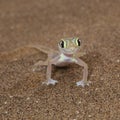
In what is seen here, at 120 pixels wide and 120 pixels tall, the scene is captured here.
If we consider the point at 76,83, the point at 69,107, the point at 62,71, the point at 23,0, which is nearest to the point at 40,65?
the point at 62,71

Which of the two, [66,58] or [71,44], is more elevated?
[71,44]

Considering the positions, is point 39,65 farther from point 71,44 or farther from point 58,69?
point 71,44

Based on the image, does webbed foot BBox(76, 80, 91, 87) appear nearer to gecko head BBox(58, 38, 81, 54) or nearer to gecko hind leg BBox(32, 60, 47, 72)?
gecko head BBox(58, 38, 81, 54)

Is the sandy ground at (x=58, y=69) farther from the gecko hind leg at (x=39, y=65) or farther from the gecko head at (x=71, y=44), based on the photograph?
the gecko head at (x=71, y=44)

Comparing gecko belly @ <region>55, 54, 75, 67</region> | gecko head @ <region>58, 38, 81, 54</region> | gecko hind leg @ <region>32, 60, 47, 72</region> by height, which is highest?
gecko head @ <region>58, 38, 81, 54</region>

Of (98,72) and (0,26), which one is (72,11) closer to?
(0,26)

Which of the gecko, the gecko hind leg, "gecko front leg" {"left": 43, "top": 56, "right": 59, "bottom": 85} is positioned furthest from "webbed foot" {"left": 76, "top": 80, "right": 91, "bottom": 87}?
the gecko hind leg

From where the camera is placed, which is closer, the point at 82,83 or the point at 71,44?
the point at 71,44

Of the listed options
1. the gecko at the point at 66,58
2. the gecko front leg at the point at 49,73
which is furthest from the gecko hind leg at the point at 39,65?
the gecko front leg at the point at 49,73

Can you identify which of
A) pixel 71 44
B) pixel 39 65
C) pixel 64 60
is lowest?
pixel 39 65

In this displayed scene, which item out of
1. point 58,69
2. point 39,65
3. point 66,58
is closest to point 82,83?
point 66,58
